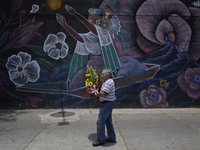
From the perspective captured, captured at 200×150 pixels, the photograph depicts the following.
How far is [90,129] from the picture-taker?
5.13 m

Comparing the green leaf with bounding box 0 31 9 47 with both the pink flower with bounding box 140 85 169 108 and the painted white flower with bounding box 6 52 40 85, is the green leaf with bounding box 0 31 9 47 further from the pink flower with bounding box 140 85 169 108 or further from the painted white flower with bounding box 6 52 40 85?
the pink flower with bounding box 140 85 169 108

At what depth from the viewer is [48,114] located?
268 inches

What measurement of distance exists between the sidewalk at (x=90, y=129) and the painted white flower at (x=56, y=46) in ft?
7.73

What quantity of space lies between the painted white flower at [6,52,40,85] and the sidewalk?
1333 mm

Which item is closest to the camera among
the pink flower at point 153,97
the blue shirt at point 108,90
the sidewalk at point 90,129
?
the blue shirt at point 108,90

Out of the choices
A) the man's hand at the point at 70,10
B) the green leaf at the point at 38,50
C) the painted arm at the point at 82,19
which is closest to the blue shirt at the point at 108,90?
the painted arm at the point at 82,19

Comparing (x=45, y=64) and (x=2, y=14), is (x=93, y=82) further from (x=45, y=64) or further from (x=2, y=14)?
(x=2, y=14)

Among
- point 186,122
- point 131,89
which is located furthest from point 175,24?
point 186,122

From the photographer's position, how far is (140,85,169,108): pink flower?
25.3 ft

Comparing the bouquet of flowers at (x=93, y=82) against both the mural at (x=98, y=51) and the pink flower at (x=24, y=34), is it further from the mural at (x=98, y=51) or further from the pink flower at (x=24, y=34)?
the pink flower at (x=24, y=34)

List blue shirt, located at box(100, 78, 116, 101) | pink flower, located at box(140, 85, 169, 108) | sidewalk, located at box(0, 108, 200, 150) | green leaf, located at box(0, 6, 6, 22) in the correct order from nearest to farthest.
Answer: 1. blue shirt, located at box(100, 78, 116, 101)
2. sidewalk, located at box(0, 108, 200, 150)
3. green leaf, located at box(0, 6, 6, 22)
4. pink flower, located at box(140, 85, 169, 108)

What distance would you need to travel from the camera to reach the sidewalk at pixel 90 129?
406 cm

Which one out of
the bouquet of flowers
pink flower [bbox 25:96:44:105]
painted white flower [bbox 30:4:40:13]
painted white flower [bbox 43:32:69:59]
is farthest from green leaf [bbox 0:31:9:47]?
the bouquet of flowers

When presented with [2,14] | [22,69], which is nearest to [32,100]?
[22,69]
